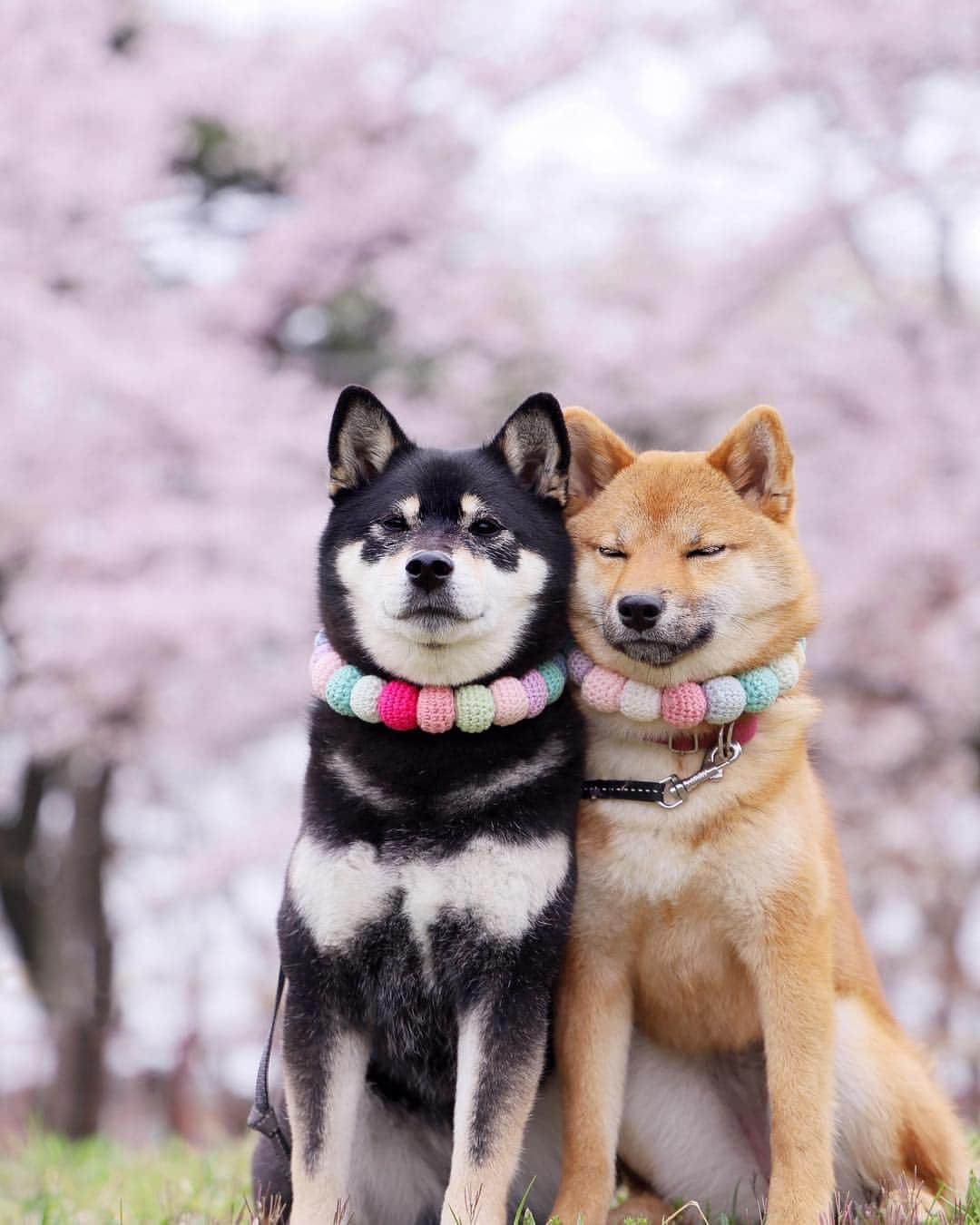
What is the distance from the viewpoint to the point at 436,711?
9.71ft

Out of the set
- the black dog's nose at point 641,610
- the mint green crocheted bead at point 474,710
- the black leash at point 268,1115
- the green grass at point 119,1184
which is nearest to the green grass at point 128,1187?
the green grass at point 119,1184

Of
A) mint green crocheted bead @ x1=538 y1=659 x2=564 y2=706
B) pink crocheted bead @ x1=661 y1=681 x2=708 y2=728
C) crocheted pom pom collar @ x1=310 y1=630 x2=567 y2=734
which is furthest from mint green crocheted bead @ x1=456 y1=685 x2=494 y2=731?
pink crocheted bead @ x1=661 y1=681 x2=708 y2=728

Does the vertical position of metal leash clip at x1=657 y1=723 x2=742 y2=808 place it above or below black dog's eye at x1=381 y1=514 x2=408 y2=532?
below

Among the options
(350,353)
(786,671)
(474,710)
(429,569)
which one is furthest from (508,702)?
(350,353)

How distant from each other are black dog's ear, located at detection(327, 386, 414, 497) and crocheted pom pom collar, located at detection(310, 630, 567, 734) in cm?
52

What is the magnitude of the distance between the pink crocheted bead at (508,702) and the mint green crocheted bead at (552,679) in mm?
93

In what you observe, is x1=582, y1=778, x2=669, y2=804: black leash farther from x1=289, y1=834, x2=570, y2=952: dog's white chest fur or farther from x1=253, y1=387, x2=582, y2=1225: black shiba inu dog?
x1=289, y1=834, x2=570, y2=952: dog's white chest fur

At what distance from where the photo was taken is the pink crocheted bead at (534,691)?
302 cm

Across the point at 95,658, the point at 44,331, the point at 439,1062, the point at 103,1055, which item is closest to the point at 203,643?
the point at 95,658

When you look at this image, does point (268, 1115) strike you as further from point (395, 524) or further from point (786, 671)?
point (786, 671)

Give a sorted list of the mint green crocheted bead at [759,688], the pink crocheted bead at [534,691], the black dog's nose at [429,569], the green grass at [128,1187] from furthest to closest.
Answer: the green grass at [128,1187]
the mint green crocheted bead at [759,688]
the pink crocheted bead at [534,691]
the black dog's nose at [429,569]

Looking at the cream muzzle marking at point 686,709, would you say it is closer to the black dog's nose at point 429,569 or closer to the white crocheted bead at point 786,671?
the white crocheted bead at point 786,671

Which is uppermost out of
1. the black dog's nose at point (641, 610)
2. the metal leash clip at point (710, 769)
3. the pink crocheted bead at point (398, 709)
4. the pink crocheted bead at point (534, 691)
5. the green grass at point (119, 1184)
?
the black dog's nose at point (641, 610)

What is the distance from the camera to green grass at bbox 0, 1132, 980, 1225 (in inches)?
133
